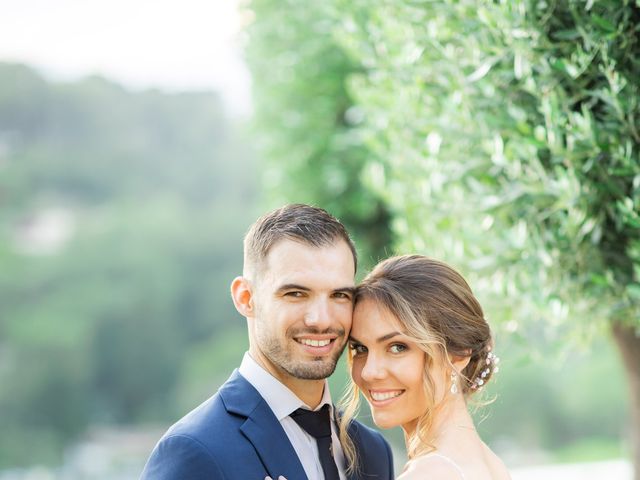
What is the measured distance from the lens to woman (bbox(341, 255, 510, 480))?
3229 millimetres

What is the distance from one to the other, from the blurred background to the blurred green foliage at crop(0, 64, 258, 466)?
111 mm

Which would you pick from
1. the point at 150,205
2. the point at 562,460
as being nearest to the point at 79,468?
the point at 150,205

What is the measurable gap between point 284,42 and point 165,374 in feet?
83.7

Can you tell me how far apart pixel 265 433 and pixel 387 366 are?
534 mm

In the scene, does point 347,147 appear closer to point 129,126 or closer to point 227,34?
point 227,34

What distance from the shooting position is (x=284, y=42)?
10.3 m

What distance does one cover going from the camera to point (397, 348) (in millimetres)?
3277

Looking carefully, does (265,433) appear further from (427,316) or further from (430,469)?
(427,316)

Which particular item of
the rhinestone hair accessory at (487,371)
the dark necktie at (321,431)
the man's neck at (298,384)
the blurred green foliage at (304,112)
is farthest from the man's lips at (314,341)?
the blurred green foliage at (304,112)

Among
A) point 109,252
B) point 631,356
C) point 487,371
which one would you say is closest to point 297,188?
point 631,356

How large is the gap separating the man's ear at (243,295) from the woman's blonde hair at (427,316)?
15.9 inches

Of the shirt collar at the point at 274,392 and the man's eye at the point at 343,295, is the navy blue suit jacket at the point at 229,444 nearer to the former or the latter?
the shirt collar at the point at 274,392

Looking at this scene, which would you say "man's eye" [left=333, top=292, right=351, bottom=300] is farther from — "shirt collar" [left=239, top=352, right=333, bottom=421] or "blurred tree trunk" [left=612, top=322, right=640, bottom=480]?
"blurred tree trunk" [left=612, top=322, right=640, bottom=480]

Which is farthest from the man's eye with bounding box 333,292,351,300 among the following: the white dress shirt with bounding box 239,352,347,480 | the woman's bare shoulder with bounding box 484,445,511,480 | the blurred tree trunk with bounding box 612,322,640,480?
the blurred tree trunk with bounding box 612,322,640,480
